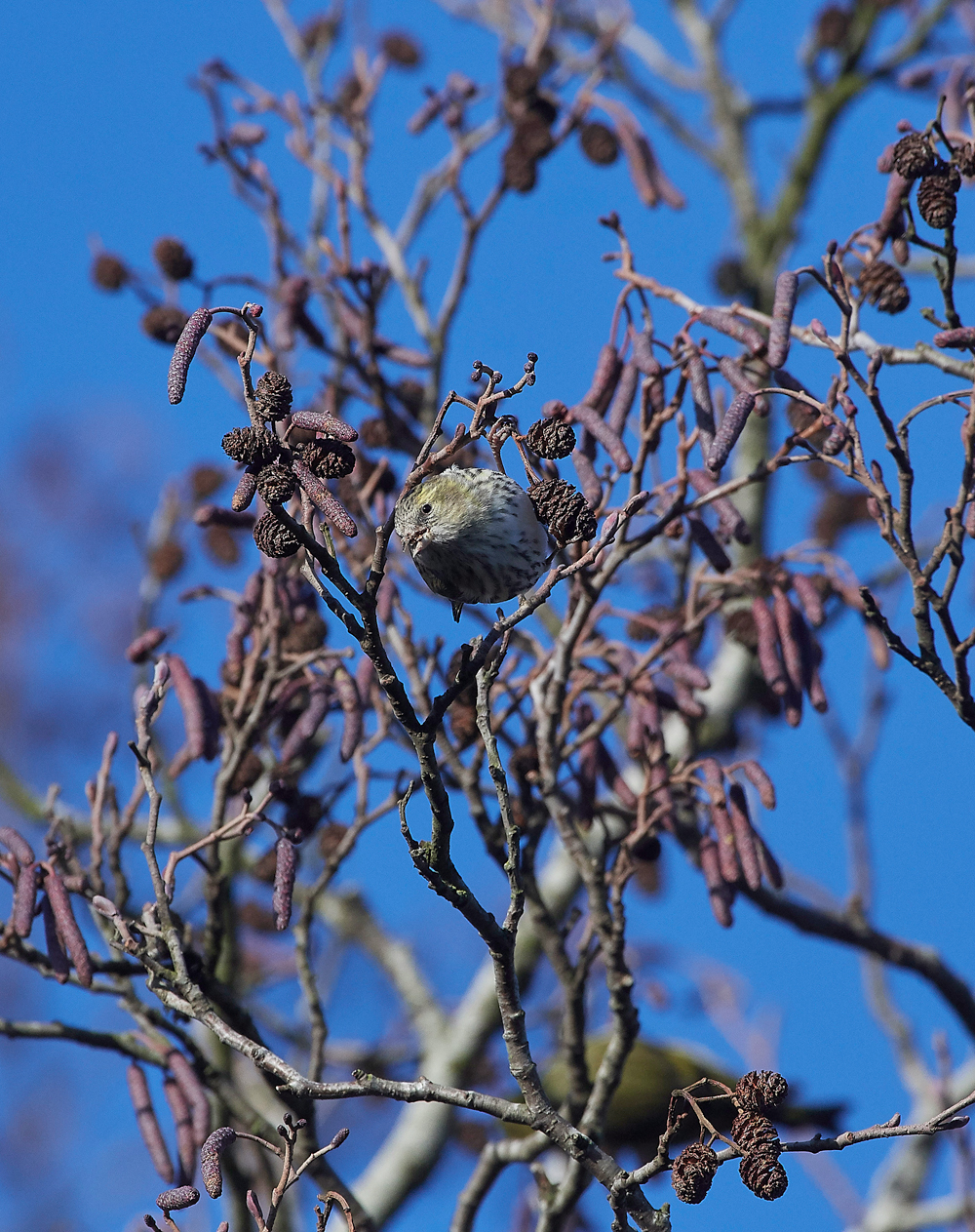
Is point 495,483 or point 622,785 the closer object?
point 495,483

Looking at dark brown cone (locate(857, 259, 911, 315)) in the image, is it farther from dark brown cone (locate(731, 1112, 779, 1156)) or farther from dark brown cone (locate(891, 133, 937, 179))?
dark brown cone (locate(731, 1112, 779, 1156))

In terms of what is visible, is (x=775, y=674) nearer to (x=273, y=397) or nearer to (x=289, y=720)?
(x=289, y=720)

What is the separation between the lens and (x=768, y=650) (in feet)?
9.59

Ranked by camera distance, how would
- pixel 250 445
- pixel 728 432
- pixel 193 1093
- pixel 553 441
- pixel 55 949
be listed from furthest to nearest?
pixel 193 1093, pixel 55 949, pixel 728 432, pixel 553 441, pixel 250 445

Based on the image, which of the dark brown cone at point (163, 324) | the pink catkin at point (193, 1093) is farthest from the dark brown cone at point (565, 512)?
the dark brown cone at point (163, 324)

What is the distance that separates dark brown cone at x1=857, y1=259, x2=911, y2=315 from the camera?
276cm

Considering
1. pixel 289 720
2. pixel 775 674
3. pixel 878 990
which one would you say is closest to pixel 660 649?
pixel 775 674

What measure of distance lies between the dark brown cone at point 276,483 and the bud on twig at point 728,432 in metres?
0.85

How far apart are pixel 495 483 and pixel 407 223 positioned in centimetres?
223

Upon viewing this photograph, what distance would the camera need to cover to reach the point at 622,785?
308 cm

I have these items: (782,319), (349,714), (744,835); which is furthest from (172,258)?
(744,835)

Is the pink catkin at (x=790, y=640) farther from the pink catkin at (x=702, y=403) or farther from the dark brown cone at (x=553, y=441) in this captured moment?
the dark brown cone at (x=553, y=441)

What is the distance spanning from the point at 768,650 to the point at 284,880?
1086mm

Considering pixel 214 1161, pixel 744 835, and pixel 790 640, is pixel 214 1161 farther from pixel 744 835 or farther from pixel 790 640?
pixel 790 640
